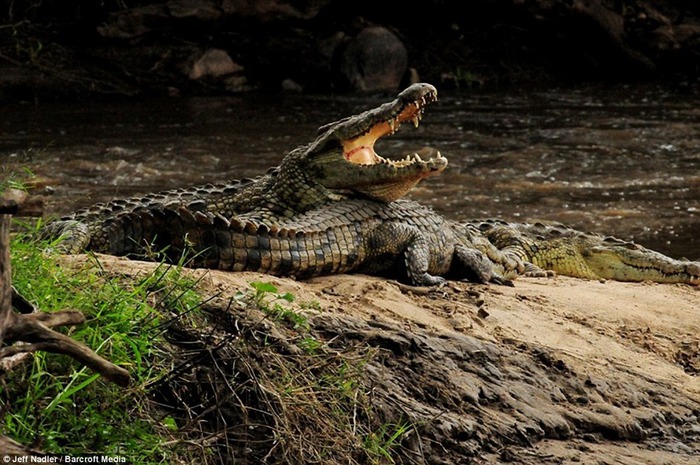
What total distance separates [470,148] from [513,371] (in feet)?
27.8

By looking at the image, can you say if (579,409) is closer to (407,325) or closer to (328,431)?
(407,325)

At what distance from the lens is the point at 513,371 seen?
471cm

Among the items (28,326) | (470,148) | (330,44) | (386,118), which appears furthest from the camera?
(330,44)

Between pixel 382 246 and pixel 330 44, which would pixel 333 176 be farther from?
pixel 330 44

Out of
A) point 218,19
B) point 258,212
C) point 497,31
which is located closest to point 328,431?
point 258,212

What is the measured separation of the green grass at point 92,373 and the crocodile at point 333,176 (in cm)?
215

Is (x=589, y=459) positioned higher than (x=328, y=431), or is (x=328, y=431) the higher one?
(x=328, y=431)

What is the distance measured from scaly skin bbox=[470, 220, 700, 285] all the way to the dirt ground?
1.79 metres

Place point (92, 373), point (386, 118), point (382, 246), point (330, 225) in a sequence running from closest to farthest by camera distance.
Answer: point (92, 373), point (330, 225), point (382, 246), point (386, 118)

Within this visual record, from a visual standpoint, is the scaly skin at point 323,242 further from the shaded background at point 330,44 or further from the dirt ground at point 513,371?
the shaded background at point 330,44

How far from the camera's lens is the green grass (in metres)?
3.37

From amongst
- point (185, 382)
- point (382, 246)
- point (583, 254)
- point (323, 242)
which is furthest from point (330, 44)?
point (185, 382)

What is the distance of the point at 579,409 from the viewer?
4.63m

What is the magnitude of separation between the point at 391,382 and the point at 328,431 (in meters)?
0.52
